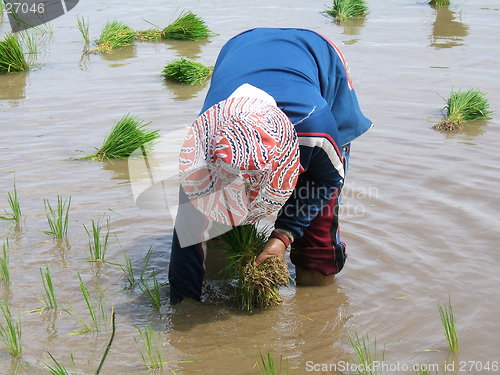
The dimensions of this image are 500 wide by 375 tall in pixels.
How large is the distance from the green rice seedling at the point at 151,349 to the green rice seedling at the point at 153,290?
162mm

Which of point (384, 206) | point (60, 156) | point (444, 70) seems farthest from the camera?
point (444, 70)

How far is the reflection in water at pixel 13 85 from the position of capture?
6992 mm

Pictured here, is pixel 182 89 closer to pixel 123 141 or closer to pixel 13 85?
pixel 13 85

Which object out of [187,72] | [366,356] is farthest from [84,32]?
[366,356]

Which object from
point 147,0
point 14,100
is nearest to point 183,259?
point 14,100

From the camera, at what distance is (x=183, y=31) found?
29.8ft

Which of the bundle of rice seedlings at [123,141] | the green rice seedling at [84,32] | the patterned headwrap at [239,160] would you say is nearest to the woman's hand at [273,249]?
the patterned headwrap at [239,160]

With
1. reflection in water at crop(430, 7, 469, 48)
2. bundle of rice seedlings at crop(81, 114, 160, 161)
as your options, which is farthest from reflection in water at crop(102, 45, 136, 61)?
reflection in water at crop(430, 7, 469, 48)

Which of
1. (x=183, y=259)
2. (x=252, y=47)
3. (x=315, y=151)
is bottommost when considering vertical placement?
(x=183, y=259)

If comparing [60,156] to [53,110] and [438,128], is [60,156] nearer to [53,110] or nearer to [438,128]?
[53,110]

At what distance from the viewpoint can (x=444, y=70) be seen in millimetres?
7664

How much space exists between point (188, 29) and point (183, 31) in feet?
0.25

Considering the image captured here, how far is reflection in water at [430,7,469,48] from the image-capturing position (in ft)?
28.5

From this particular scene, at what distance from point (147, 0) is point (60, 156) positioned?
623 cm
